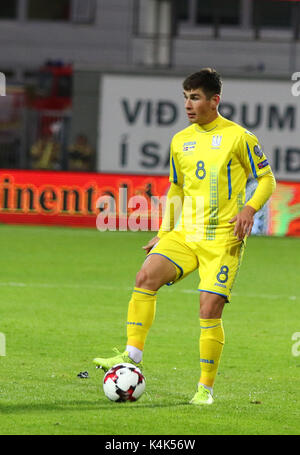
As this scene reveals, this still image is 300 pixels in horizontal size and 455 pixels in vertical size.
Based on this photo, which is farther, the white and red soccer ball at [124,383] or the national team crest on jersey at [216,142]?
the national team crest on jersey at [216,142]

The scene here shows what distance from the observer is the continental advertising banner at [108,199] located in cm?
1984

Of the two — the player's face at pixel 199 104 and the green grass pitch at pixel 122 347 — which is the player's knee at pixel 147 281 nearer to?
the green grass pitch at pixel 122 347

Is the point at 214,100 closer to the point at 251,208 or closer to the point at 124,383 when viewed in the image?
the point at 251,208

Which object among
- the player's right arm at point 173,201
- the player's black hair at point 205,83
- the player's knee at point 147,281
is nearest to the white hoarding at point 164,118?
the player's right arm at point 173,201

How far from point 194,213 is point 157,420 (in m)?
1.51

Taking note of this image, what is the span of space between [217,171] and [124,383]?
151cm

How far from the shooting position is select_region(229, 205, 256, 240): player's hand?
668cm

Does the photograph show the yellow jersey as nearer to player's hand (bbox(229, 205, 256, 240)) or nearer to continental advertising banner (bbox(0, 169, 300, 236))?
player's hand (bbox(229, 205, 256, 240))

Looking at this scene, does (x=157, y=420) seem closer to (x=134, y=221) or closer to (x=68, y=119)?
(x=134, y=221)

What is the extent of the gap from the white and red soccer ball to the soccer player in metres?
0.21


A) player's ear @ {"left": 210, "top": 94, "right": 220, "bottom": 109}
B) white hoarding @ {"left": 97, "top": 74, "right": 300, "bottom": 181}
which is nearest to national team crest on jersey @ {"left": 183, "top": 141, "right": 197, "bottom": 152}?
player's ear @ {"left": 210, "top": 94, "right": 220, "bottom": 109}

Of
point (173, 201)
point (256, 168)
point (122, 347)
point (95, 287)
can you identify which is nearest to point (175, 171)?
point (173, 201)

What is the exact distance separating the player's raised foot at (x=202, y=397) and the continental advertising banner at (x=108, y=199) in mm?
12873

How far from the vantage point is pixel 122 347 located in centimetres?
893
